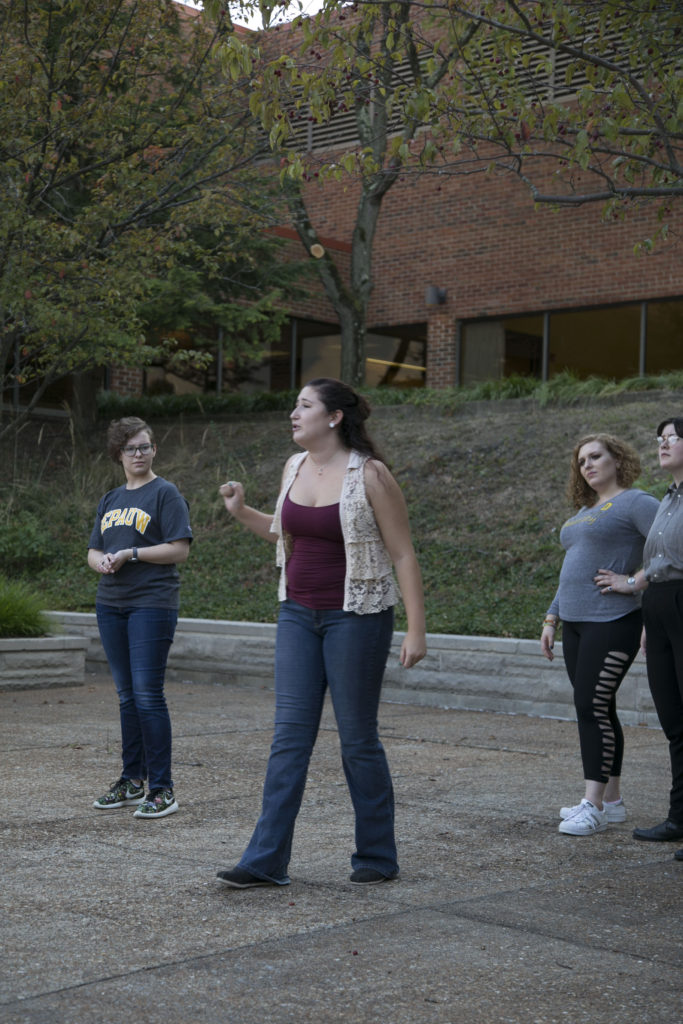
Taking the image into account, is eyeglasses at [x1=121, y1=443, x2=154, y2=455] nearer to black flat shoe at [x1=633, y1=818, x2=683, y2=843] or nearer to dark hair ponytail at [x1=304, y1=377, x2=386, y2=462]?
dark hair ponytail at [x1=304, y1=377, x2=386, y2=462]

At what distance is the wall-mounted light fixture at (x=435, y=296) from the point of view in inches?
902

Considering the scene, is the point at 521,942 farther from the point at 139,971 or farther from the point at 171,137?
the point at 171,137

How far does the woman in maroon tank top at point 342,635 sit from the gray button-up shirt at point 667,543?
129 cm

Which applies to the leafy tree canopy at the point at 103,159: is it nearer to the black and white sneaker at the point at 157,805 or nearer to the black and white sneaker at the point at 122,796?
the black and white sneaker at the point at 122,796

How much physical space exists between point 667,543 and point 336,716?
1750 mm

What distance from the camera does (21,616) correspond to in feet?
37.5

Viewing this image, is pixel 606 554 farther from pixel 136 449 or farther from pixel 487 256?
pixel 487 256

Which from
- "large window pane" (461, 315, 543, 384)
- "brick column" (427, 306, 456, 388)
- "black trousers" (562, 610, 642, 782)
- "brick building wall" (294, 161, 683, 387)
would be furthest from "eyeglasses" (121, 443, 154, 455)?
"brick column" (427, 306, 456, 388)

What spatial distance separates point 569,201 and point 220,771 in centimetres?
377

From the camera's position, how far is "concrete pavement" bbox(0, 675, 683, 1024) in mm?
3512

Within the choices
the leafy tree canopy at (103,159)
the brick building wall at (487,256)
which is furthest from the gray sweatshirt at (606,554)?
the brick building wall at (487,256)

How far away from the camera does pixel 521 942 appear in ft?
13.4

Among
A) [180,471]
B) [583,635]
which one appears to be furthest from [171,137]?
[583,635]

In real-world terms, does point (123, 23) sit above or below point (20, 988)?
above
